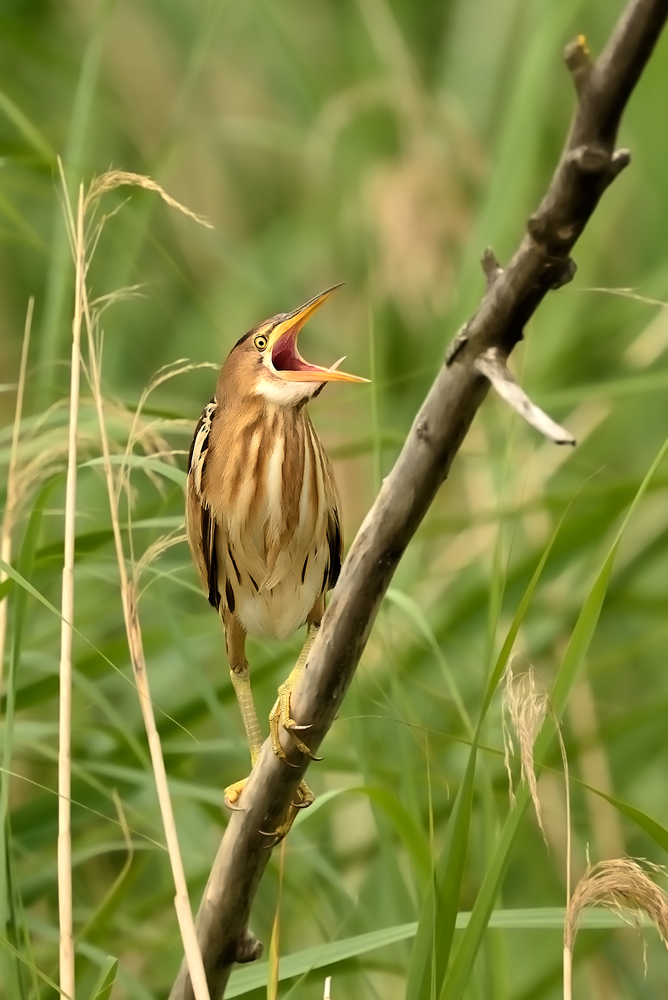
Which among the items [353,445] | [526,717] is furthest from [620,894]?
[353,445]

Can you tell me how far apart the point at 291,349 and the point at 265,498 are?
0.49ft

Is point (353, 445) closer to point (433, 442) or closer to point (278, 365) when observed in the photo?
point (278, 365)

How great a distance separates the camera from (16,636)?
111cm

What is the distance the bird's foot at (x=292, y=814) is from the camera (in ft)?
3.55

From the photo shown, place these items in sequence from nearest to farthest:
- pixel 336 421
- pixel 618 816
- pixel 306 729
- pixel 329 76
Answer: pixel 306 729, pixel 336 421, pixel 618 816, pixel 329 76

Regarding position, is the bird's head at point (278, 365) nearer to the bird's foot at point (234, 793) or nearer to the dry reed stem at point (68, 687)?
the dry reed stem at point (68, 687)

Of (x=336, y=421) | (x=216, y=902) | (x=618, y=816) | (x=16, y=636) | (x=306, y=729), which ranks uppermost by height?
(x=336, y=421)

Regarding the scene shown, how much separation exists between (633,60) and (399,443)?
91cm

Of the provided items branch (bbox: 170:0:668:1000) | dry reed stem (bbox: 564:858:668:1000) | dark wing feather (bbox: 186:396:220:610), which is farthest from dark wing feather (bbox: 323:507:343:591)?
dry reed stem (bbox: 564:858:668:1000)

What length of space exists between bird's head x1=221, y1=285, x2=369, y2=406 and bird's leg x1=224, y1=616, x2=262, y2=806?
24 centimetres

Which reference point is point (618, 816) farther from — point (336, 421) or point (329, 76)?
point (329, 76)

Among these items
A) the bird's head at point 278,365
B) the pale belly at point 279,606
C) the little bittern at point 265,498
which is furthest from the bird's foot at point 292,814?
the bird's head at point 278,365

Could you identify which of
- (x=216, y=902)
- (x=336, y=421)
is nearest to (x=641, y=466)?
(x=336, y=421)

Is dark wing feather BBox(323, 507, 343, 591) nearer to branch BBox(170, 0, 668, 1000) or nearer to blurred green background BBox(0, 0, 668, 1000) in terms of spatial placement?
blurred green background BBox(0, 0, 668, 1000)
